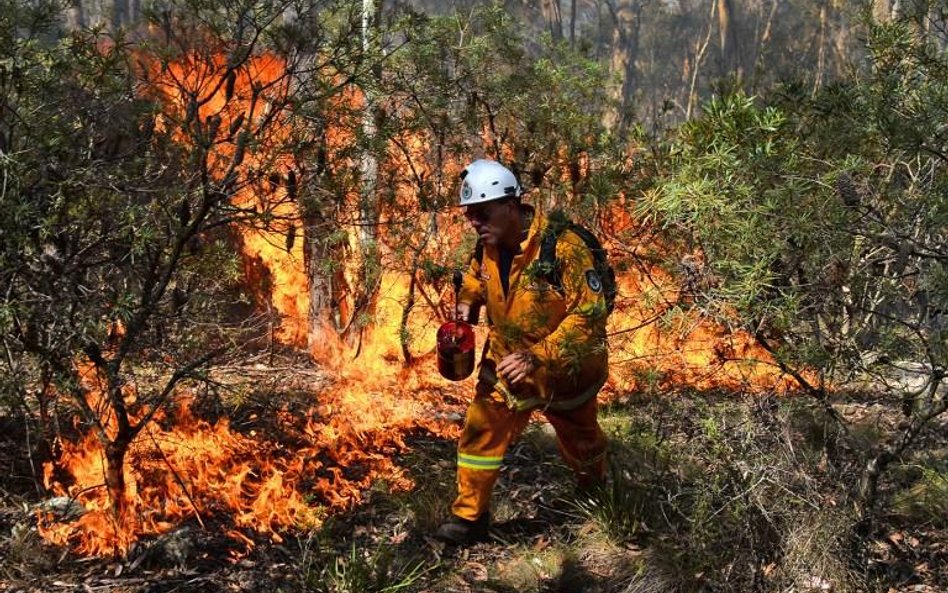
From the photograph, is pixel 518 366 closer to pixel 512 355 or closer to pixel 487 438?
pixel 512 355

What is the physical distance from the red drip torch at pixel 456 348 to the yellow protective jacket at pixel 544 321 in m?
0.09

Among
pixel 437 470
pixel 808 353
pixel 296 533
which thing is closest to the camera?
pixel 808 353

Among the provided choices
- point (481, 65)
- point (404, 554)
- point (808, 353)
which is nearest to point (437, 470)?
point (404, 554)

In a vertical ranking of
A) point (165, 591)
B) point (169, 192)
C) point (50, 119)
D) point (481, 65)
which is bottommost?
point (165, 591)

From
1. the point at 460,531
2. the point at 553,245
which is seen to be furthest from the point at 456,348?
the point at 460,531

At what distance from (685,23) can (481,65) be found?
1743 inches

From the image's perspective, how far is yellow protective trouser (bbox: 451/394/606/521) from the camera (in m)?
4.01

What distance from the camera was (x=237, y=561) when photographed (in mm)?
3941

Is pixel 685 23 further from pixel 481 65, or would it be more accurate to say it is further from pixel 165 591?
pixel 165 591

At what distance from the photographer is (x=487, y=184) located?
379 cm

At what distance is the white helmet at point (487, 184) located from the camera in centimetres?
379

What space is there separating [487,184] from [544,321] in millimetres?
905

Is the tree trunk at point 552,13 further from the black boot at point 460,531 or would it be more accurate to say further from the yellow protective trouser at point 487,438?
the black boot at point 460,531

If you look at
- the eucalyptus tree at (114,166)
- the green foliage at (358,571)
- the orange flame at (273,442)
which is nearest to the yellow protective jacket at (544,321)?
the orange flame at (273,442)
